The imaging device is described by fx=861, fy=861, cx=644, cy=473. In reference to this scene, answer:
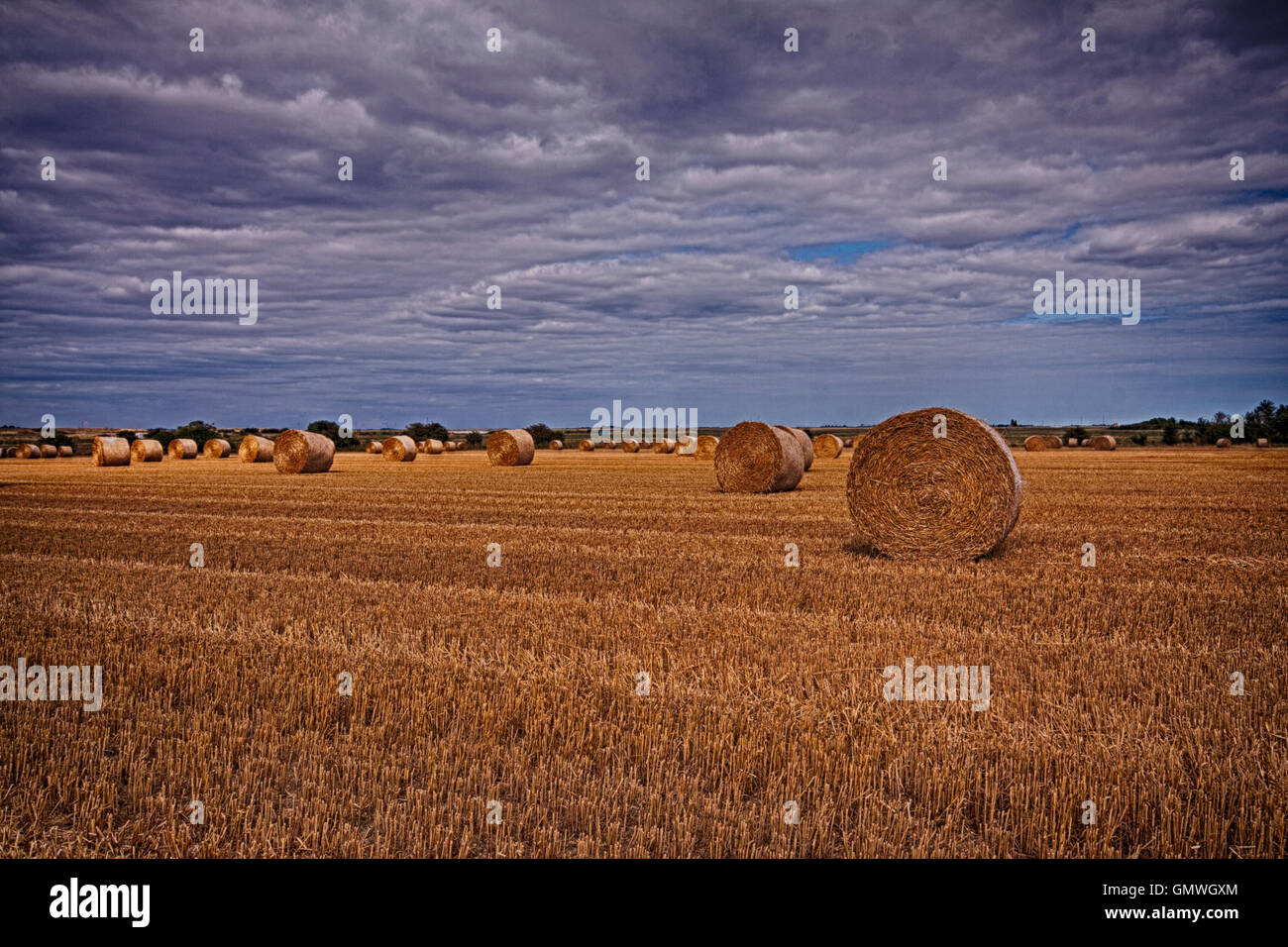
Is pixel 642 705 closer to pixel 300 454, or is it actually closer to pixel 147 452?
pixel 300 454

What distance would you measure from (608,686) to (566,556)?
6094 mm

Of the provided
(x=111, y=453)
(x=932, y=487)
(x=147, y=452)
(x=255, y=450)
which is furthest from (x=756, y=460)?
(x=147, y=452)

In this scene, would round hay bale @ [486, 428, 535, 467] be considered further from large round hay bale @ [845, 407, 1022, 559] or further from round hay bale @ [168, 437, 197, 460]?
large round hay bale @ [845, 407, 1022, 559]

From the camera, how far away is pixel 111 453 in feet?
133

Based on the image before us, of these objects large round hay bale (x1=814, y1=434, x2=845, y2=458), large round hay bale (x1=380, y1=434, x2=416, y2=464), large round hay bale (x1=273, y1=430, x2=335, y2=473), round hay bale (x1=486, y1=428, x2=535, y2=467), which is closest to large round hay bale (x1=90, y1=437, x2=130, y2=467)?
large round hay bale (x1=273, y1=430, x2=335, y2=473)

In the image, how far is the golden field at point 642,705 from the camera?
3951 millimetres

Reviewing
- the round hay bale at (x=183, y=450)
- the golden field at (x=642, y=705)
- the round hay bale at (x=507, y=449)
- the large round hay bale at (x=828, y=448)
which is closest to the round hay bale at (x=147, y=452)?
the round hay bale at (x=183, y=450)

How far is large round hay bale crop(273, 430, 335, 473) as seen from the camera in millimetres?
33219

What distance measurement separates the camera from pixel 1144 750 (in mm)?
4668

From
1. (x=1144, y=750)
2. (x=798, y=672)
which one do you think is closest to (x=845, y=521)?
(x=798, y=672)

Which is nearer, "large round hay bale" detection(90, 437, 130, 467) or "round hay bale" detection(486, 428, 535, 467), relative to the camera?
"round hay bale" detection(486, 428, 535, 467)

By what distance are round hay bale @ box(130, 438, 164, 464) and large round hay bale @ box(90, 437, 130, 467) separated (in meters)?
2.51

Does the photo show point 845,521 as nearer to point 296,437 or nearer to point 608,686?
point 608,686

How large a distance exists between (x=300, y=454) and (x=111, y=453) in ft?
45.1
